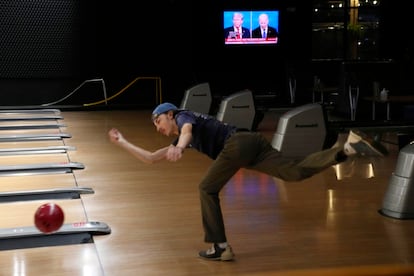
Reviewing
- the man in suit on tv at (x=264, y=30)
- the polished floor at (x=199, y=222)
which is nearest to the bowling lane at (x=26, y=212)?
the polished floor at (x=199, y=222)

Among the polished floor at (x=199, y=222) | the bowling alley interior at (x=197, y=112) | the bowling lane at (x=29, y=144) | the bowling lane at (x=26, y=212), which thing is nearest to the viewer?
the polished floor at (x=199, y=222)

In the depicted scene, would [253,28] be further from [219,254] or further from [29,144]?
[219,254]

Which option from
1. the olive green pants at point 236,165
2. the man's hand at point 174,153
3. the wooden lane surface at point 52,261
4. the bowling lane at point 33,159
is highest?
the man's hand at point 174,153

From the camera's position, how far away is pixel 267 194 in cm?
559

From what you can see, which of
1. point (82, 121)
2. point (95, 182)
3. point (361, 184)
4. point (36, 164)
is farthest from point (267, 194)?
point (82, 121)

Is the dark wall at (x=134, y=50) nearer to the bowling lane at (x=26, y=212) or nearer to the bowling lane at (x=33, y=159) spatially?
the bowling lane at (x=33, y=159)

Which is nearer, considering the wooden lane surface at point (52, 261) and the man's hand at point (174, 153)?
the man's hand at point (174, 153)

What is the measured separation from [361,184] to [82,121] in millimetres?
6596

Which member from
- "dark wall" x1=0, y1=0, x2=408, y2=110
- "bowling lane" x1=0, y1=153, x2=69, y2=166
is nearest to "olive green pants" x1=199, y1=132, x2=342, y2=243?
"bowling lane" x1=0, y1=153, x2=69, y2=166

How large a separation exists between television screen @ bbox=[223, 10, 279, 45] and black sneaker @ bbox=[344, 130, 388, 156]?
10.8 meters

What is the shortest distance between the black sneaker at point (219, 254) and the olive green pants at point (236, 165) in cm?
10

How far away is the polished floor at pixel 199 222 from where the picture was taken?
3688mm

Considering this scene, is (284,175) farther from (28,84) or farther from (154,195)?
(28,84)

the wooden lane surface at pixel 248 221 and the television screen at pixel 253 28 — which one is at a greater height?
the television screen at pixel 253 28
